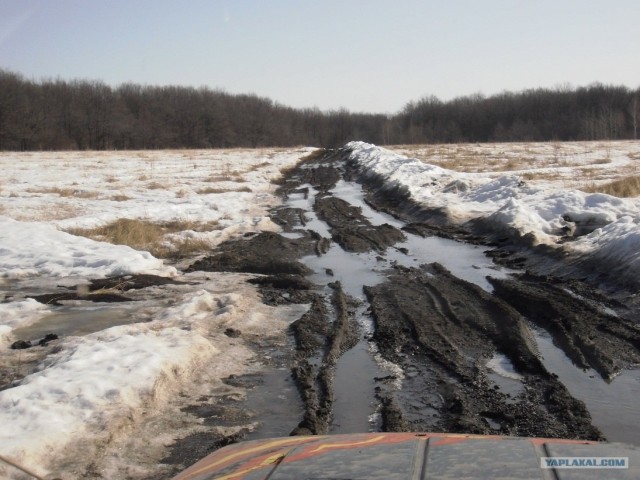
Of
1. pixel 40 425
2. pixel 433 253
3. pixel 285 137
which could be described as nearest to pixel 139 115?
pixel 285 137

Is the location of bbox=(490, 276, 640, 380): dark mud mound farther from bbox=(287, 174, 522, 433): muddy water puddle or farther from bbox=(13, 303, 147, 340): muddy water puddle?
bbox=(13, 303, 147, 340): muddy water puddle

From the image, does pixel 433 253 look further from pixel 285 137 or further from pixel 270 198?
pixel 285 137

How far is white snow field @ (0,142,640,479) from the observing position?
4961mm

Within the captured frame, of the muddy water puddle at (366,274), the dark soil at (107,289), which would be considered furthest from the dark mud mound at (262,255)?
the dark soil at (107,289)

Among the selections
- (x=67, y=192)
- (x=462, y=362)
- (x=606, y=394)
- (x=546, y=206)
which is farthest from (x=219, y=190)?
(x=606, y=394)

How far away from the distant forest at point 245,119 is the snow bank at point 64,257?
6767 centimetres

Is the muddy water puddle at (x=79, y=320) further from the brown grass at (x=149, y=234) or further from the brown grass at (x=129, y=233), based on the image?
the brown grass at (x=129, y=233)

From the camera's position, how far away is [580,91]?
107m

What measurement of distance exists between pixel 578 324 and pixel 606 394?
203cm

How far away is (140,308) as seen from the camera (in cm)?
880

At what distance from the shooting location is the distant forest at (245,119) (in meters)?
80.6

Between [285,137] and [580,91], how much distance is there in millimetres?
52643

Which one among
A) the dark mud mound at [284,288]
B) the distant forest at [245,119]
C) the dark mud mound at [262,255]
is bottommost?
the dark mud mound at [284,288]

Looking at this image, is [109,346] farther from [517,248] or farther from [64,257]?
[517,248]
